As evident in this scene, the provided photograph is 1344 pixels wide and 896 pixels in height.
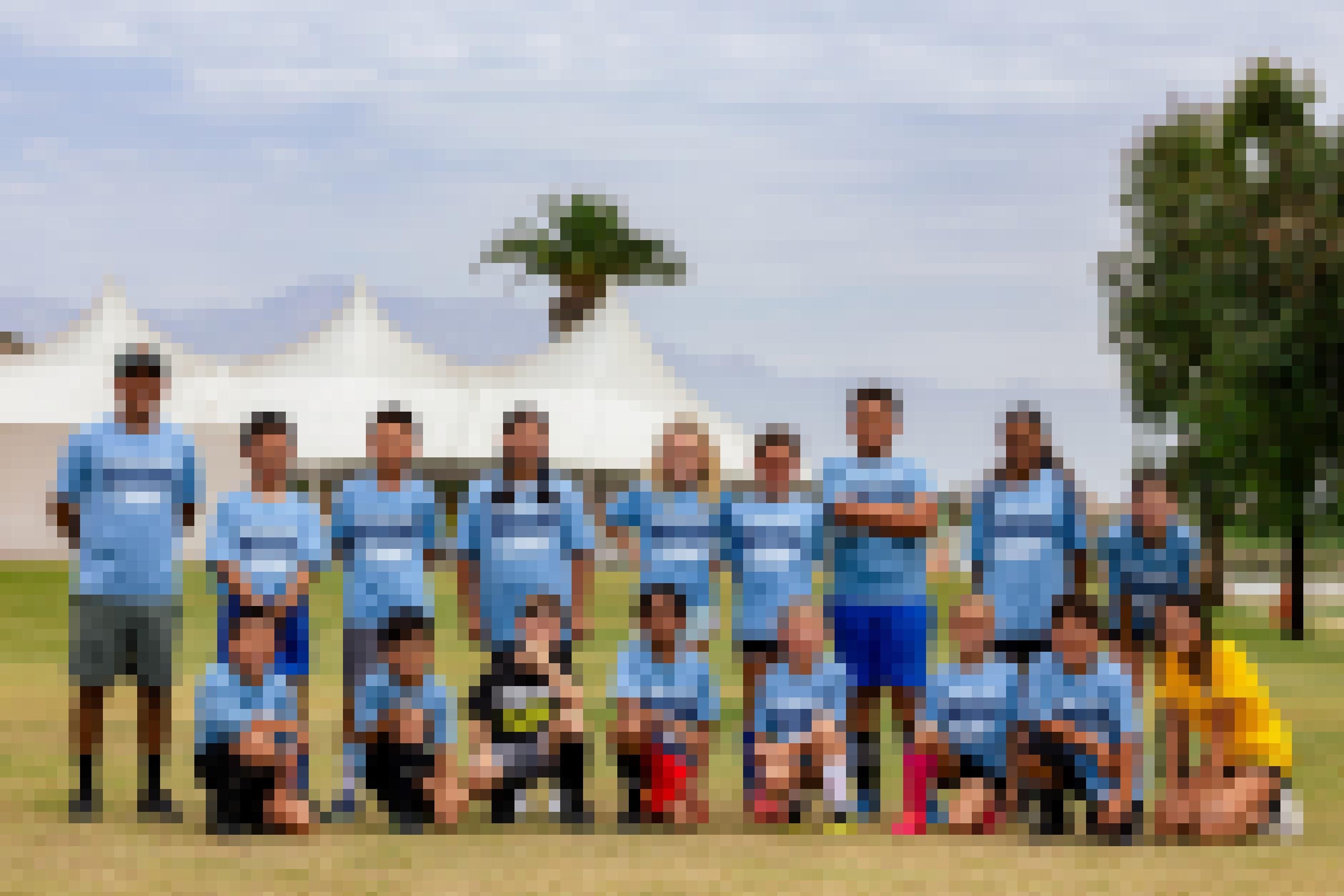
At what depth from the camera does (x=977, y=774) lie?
342 inches

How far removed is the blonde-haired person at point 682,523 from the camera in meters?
8.86

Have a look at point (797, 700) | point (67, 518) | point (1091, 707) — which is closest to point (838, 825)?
point (797, 700)

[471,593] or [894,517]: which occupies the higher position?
[894,517]

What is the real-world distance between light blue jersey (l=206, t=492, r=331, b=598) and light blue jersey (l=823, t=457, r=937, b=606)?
7.84 feet

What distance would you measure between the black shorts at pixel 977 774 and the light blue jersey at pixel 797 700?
1.80 ft

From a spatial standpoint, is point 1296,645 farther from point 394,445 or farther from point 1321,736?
point 394,445

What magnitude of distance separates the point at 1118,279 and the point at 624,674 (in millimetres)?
21679

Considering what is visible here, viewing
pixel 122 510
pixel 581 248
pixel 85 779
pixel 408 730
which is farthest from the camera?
pixel 581 248

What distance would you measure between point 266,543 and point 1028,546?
341 cm

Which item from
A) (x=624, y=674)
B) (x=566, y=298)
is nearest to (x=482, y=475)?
(x=624, y=674)

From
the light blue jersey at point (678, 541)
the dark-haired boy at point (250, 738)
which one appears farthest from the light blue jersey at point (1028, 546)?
the dark-haired boy at point (250, 738)

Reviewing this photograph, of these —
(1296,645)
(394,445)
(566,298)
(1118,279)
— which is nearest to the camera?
(394,445)

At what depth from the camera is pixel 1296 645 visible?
22.2m

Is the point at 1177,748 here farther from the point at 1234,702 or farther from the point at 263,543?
the point at 263,543
